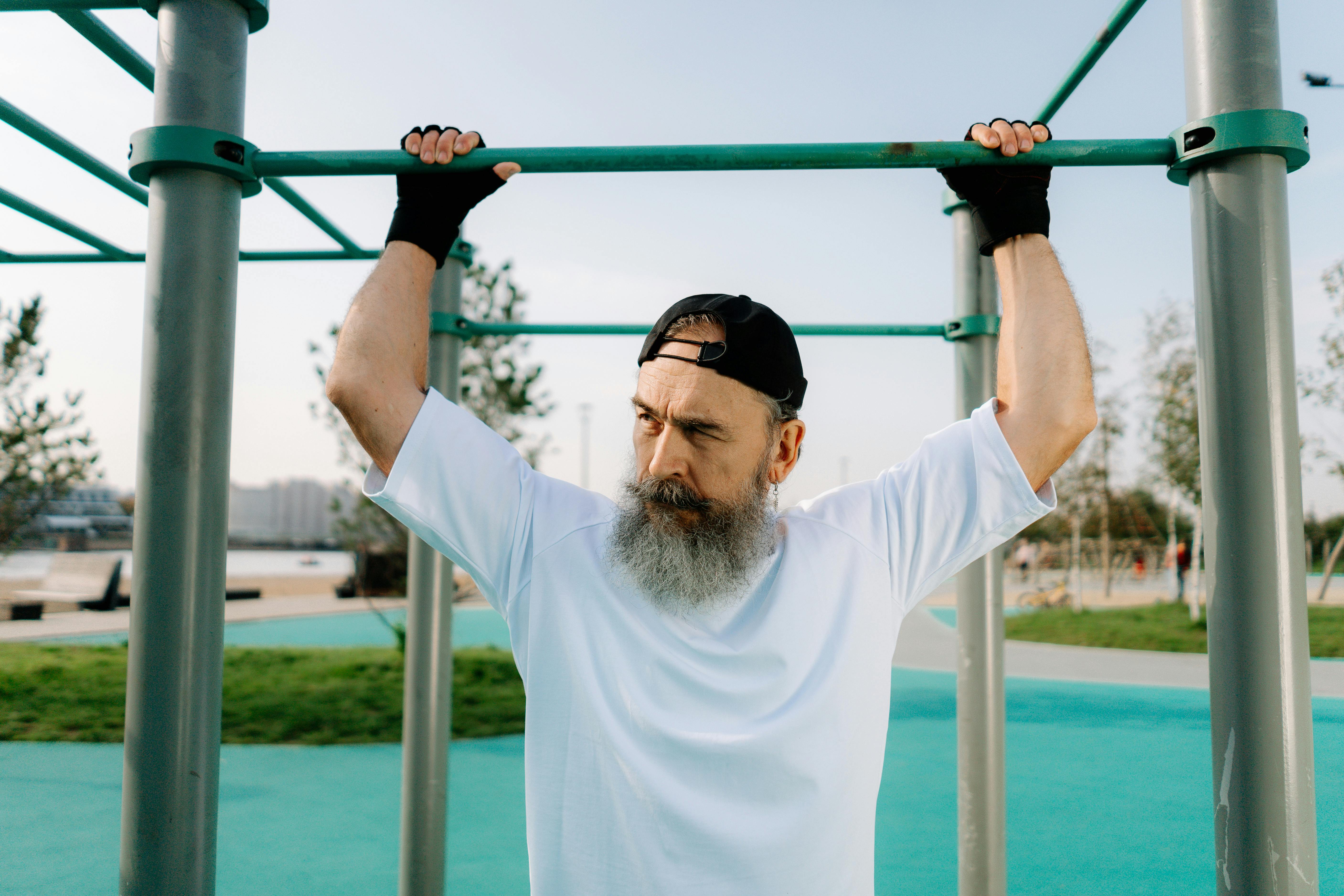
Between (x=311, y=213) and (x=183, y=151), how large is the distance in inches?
52.7

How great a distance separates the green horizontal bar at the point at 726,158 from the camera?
1406 mm

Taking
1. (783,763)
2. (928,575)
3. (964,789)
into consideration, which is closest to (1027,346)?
(928,575)

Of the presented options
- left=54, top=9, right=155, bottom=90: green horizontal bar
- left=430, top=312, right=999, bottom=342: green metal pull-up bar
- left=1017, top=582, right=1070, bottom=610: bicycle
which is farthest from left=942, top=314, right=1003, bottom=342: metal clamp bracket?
left=1017, top=582, right=1070, bottom=610: bicycle

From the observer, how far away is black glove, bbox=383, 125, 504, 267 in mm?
1466

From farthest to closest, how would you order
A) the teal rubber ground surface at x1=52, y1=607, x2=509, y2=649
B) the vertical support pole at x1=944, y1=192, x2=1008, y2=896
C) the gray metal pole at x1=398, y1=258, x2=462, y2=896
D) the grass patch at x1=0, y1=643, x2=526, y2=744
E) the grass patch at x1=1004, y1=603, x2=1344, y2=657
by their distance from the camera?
the grass patch at x1=1004, y1=603, x2=1344, y2=657, the teal rubber ground surface at x1=52, y1=607, x2=509, y2=649, the grass patch at x1=0, y1=643, x2=526, y2=744, the gray metal pole at x1=398, y1=258, x2=462, y2=896, the vertical support pole at x1=944, y1=192, x2=1008, y2=896

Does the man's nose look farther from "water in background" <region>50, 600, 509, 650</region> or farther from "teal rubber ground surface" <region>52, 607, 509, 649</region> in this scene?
"teal rubber ground surface" <region>52, 607, 509, 649</region>

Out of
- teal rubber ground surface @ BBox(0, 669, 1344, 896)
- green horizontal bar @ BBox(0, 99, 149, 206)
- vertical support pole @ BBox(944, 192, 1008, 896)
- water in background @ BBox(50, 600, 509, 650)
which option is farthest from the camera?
water in background @ BBox(50, 600, 509, 650)

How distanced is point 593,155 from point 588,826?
102 centimetres

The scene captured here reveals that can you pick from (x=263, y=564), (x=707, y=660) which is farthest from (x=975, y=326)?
(x=263, y=564)

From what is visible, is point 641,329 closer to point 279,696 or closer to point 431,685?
point 431,685

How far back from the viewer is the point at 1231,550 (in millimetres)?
1267

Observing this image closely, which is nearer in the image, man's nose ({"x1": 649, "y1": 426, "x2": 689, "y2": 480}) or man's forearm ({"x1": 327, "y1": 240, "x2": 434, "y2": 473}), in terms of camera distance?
man's forearm ({"x1": 327, "y1": 240, "x2": 434, "y2": 473})

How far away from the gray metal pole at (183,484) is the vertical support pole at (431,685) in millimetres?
1286

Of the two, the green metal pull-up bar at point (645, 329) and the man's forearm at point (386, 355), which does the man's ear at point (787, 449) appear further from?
the green metal pull-up bar at point (645, 329)
